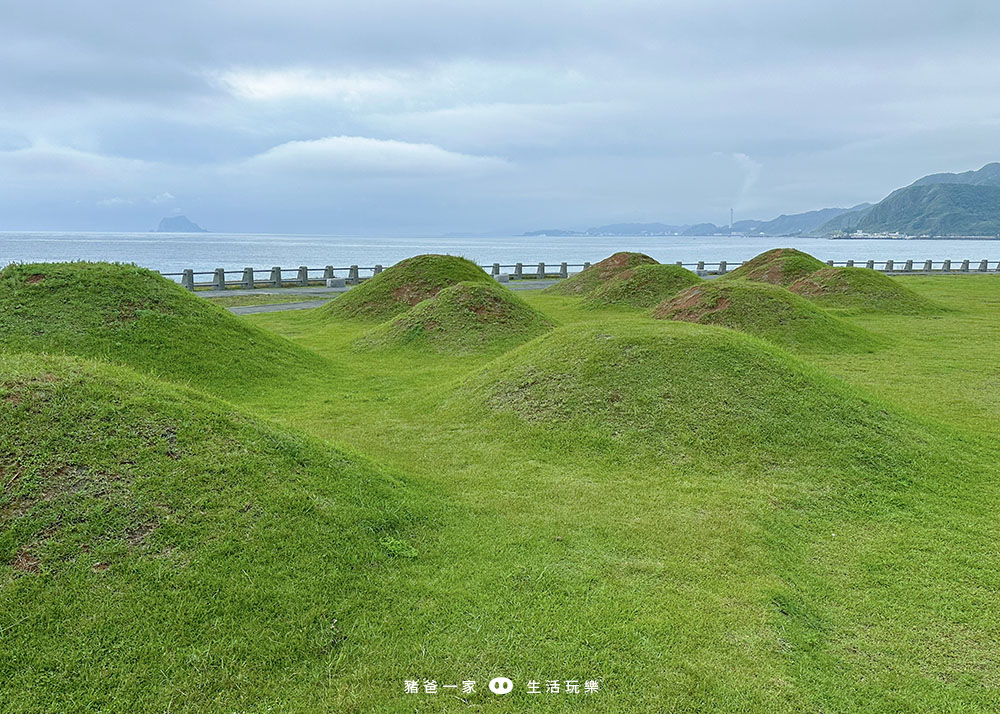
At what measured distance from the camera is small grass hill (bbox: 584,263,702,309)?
29.1m

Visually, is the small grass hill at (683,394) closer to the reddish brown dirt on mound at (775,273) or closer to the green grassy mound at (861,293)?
the green grassy mound at (861,293)

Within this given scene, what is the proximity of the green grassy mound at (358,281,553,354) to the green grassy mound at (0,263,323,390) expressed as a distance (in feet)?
11.9

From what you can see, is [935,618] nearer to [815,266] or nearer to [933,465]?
[933,465]

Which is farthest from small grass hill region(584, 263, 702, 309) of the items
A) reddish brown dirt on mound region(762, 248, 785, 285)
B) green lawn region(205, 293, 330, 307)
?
green lawn region(205, 293, 330, 307)

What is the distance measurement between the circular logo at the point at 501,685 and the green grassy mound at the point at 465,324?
12.7m

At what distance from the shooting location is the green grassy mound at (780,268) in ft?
115

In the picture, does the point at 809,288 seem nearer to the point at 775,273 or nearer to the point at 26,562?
the point at 775,273

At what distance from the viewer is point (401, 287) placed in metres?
25.8

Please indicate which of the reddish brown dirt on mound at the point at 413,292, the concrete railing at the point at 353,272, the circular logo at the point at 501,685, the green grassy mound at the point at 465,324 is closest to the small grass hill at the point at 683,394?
the circular logo at the point at 501,685

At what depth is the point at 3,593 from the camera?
15.2ft

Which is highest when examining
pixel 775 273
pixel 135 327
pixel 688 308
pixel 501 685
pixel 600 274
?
pixel 600 274

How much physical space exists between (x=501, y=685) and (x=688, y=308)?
18.0 m

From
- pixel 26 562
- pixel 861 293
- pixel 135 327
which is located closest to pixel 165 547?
pixel 26 562

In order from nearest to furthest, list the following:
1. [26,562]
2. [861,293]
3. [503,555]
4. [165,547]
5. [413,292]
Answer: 1. [26,562]
2. [165,547]
3. [503,555]
4. [413,292]
5. [861,293]
